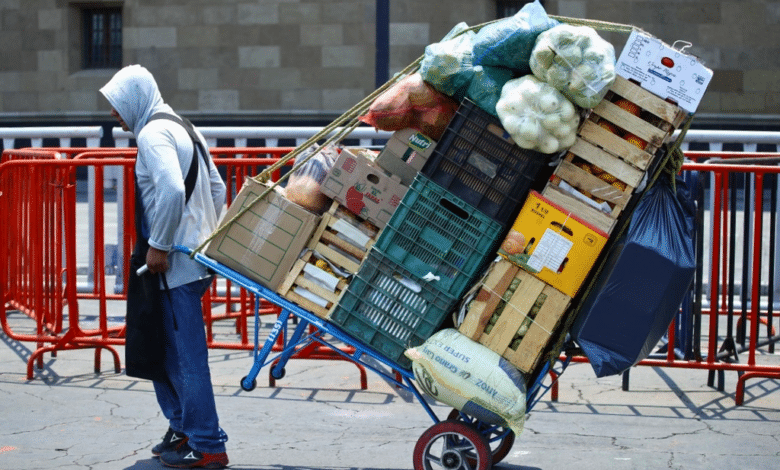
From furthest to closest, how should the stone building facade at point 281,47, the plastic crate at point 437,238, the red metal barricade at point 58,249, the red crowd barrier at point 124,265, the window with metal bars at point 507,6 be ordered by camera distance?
the window with metal bars at point 507,6
the stone building facade at point 281,47
the red metal barricade at point 58,249
the red crowd barrier at point 124,265
the plastic crate at point 437,238

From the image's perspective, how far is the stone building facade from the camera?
17797mm

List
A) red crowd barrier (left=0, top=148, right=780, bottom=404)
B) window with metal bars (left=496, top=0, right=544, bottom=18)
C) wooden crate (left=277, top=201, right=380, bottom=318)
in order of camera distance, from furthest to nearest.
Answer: window with metal bars (left=496, top=0, right=544, bottom=18)
red crowd barrier (left=0, top=148, right=780, bottom=404)
wooden crate (left=277, top=201, right=380, bottom=318)

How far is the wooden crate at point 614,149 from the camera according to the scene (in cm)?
443

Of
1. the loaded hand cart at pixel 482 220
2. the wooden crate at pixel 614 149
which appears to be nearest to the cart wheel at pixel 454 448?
the loaded hand cart at pixel 482 220

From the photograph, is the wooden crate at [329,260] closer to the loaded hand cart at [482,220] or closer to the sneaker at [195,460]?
the loaded hand cart at [482,220]

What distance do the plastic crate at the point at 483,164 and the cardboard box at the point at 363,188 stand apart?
0.23 m

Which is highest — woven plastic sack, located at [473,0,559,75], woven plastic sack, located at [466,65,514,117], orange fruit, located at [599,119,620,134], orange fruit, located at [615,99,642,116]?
woven plastic sack, located at [473,0,559,75]

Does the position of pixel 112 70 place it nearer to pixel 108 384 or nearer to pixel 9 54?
pixel 9 54

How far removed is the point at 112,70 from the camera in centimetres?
2000

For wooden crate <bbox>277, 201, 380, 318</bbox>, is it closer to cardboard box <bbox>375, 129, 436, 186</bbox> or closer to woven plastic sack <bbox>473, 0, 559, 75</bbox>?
cardboard box <bbox>375, 129, 436, 186</bbox>

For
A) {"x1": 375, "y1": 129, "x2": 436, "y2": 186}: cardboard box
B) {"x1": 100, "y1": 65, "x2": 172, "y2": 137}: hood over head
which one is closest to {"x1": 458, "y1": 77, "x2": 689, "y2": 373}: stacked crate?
{"x1": 375, "y1": 129, "x2": 436, "y2": 186}: cardboard box

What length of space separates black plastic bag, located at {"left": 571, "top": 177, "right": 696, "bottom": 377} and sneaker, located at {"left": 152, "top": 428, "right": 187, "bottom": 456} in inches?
80.4

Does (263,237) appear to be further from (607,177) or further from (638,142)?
(638,142)

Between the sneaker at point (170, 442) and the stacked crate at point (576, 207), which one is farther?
the sneaker at point (170, 442)
